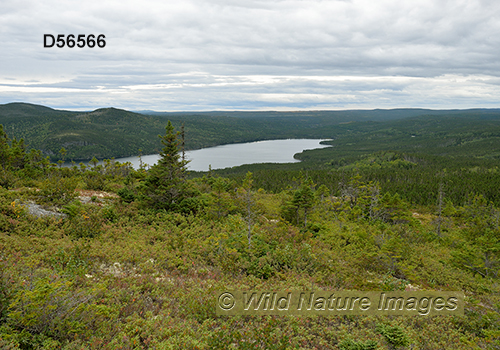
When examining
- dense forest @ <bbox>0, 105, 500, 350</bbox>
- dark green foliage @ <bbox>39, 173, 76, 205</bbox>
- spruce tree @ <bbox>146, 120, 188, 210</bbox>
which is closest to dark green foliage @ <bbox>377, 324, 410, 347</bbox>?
dense forest @ <bbox>0, 105, 500, 350</bbox>

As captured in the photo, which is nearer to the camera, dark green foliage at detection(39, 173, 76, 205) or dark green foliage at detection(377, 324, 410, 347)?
dark green foliage at detection(377, 324, 410, 347)

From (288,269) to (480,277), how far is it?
16.5 meters

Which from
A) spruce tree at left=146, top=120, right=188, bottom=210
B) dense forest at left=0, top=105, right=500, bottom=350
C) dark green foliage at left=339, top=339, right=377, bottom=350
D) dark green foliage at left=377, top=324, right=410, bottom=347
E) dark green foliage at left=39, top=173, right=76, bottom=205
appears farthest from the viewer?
spruce tree at left=146, top=120, right=188, bottom=210

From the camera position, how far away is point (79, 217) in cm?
1655

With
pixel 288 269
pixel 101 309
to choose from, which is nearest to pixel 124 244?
pixel 101 309

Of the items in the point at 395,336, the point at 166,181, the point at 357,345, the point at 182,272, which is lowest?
the point at 182,272

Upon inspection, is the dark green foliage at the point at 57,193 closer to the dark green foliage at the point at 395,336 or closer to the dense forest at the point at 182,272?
the dense forest at the point at 182,272

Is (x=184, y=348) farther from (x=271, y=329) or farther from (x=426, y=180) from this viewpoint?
(x=426, y=180)

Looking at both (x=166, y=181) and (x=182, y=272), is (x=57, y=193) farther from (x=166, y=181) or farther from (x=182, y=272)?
(x=182, y=272)

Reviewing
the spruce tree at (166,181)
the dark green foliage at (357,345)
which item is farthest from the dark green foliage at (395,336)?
the spruce tree at (166,181)

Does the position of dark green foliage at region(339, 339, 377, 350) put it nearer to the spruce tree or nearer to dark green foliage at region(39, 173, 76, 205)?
the spruce tree

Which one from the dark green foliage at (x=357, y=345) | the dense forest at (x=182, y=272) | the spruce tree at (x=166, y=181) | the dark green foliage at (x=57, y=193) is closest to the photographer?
the dense forest at (x=182, y=272)

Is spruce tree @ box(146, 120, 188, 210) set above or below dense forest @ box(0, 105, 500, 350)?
above

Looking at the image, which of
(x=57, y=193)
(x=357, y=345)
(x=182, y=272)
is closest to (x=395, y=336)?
(x=357, y=345)
